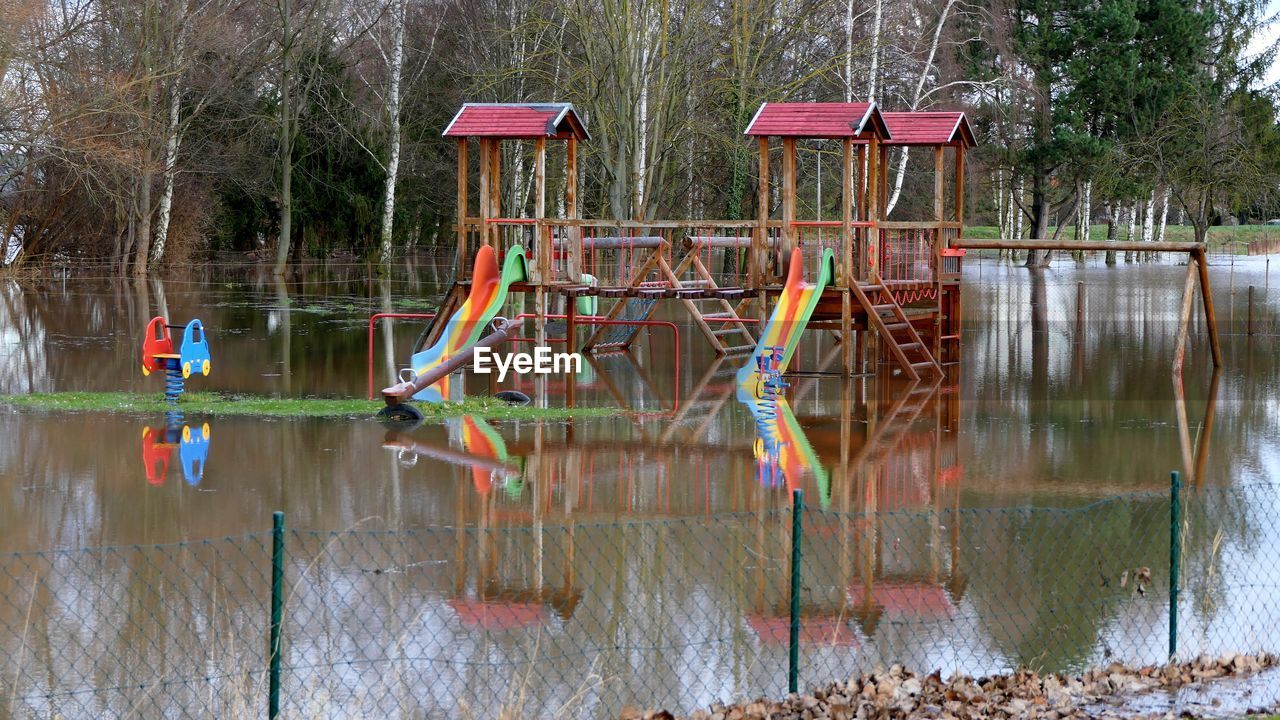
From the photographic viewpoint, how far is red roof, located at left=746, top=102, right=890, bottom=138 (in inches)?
885

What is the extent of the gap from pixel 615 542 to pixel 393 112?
132 feet

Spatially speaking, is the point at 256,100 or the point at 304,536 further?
the point at 256,100

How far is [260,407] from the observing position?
716 inches

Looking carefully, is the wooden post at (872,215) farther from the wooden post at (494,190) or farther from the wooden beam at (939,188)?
the wooden post at (494,190)

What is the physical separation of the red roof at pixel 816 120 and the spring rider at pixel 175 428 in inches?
334

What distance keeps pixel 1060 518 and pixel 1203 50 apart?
4885cm

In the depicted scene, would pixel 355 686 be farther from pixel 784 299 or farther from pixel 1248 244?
pixel 1248 244

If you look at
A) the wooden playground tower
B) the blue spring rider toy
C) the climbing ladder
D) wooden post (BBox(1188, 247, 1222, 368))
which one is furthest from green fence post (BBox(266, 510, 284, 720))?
wooden post (BBox(1188, 247, 1222, 368))

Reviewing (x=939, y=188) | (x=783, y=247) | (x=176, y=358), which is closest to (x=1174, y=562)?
(x=176, y=358)

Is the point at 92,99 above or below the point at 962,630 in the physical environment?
above

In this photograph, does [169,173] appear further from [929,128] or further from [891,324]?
[891,324]

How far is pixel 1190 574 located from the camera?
35.2 feet

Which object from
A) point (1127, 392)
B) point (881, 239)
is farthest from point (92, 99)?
point (1127, 392)

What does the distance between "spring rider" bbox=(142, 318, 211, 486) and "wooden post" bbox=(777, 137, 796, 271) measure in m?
8.54
